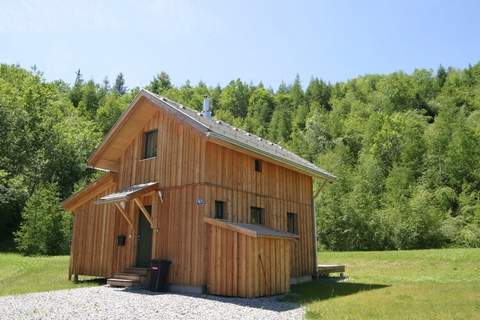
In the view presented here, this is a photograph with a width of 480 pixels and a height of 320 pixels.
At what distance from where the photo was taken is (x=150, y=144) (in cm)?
1527

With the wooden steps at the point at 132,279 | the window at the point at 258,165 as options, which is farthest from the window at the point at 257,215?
the wooden steps at the point at 132,279

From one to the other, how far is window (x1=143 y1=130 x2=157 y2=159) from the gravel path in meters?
5.16

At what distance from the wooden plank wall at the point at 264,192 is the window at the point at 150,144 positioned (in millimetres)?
2786

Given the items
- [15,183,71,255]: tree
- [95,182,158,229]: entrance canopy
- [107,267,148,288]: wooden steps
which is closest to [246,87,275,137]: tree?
[15,183,71,255]: tree

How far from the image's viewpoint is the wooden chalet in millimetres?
11992

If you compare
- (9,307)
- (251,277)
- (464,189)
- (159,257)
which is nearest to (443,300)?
(251,277)

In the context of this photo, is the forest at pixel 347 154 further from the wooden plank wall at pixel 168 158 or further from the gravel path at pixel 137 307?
the gravel path at pixel 137 307

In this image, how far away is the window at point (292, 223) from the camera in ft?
55.2

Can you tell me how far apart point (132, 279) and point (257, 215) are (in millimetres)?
4774

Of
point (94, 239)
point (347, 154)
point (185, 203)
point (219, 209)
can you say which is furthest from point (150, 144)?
point (347, 154)

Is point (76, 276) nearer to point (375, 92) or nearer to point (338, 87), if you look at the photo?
point (375, 92)

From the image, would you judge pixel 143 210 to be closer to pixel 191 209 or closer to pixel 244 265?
pixel 191 209

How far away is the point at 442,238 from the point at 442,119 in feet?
70.8

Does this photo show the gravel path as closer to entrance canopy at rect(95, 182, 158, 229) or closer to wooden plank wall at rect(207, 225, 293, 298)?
wooden plank wall at rect(207, 225, 293, 298)
